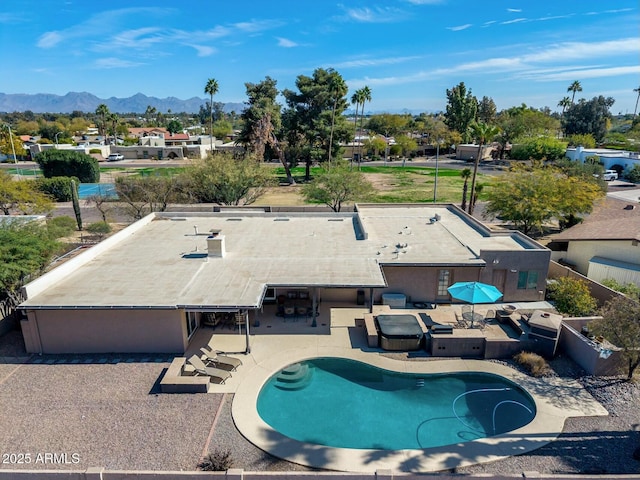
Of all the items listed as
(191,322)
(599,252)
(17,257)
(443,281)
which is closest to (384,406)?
(191,322)

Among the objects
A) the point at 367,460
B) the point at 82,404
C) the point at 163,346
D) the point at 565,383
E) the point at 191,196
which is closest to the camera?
the point at 367,460

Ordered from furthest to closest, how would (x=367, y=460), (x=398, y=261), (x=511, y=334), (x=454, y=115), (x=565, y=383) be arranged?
1. (x=454, y=115)
2. (x=398, y=261)
3. (x=511, y=334)
4. (x=565, y=383)
5. (x=367, y=460)

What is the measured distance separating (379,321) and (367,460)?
281 inches

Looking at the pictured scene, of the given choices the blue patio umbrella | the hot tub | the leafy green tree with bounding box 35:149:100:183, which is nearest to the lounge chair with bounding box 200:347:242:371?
the hot tub

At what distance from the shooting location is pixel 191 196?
4166cm

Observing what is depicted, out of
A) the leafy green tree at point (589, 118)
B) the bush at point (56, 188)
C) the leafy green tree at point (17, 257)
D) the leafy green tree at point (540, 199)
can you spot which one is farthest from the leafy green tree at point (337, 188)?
the leafy green tree at point (589, 118)

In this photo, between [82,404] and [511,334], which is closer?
[82,404]

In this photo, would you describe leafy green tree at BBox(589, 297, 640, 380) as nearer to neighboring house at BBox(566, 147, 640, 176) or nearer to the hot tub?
the hot tub

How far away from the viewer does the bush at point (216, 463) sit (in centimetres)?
1069

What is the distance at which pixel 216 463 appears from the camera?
A: 10.7 m

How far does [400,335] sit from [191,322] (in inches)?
349

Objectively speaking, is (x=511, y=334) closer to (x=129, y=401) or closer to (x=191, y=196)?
(x=129, y=401)

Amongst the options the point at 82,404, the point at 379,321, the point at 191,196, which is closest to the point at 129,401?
the point at 82,404

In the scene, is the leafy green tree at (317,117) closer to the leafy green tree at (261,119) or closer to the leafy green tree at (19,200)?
the leafy green tree at (261,119)
